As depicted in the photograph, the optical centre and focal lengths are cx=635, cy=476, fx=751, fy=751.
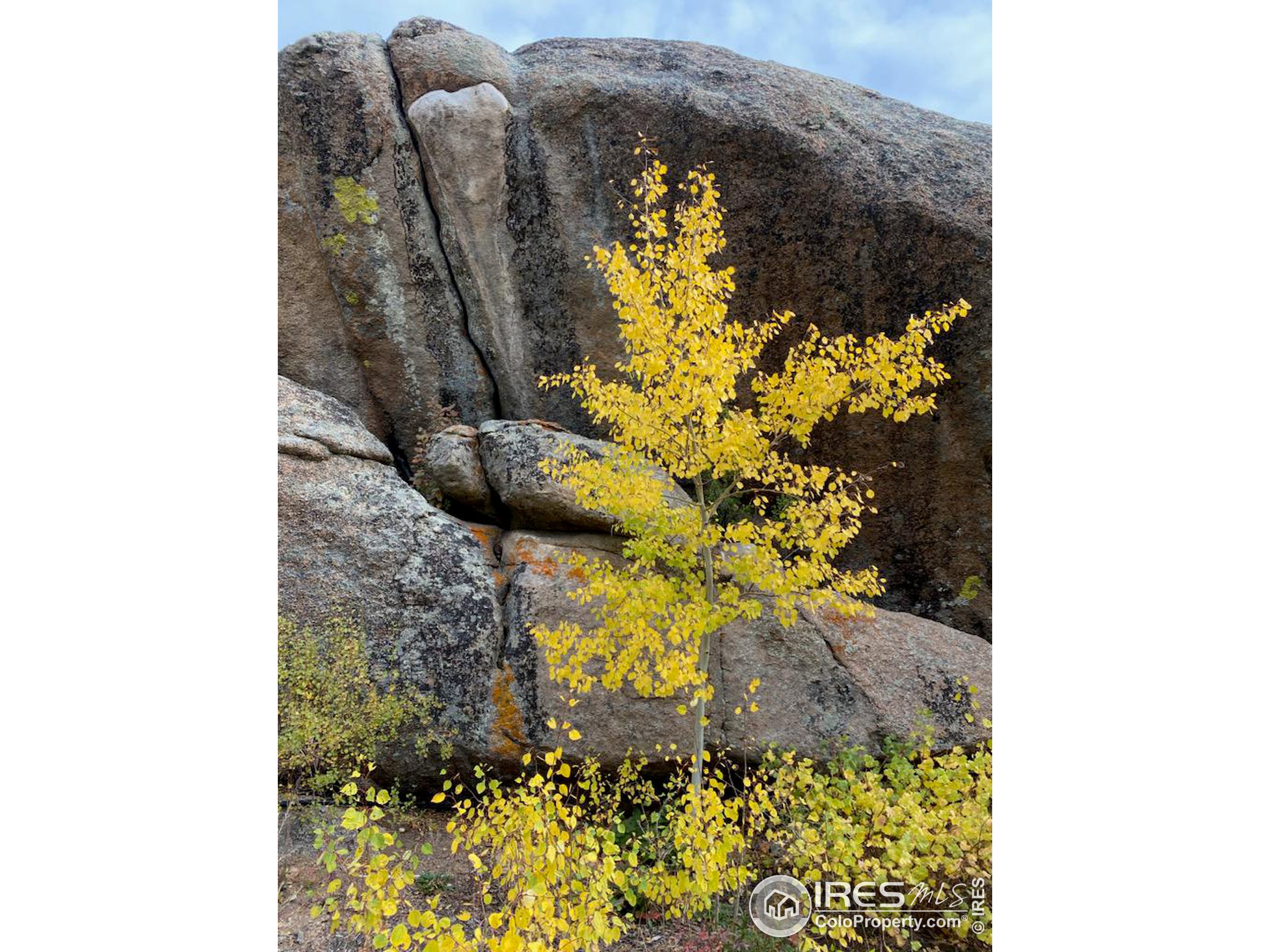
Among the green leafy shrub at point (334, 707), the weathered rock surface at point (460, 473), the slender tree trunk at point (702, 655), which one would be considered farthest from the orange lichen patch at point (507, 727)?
the weathered rock surface at point (460, 473)

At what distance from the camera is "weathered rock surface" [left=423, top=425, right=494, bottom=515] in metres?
5.06

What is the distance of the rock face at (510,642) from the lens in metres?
4.34

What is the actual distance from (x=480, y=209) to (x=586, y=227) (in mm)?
789

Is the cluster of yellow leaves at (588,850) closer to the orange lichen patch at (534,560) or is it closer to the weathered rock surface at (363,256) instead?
the orange lichen patch at (534,560)

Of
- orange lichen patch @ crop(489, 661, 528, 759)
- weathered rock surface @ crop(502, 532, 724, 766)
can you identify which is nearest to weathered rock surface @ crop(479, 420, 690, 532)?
weathered rock surface @ crop(502, 532, 724, 766)

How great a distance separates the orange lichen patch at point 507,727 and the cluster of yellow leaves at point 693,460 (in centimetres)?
33

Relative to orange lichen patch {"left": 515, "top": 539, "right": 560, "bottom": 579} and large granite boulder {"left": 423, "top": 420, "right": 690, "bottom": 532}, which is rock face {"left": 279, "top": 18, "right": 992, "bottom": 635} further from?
orange lichen patch {"left": 515, "top": 539, "right": 560, "bottom": 579}

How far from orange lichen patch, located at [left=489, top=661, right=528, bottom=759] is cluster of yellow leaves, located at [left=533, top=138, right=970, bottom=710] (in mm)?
335

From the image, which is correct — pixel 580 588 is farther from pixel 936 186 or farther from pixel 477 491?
pixel 936 186

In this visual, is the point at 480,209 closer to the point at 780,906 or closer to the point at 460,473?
the point at 460,473

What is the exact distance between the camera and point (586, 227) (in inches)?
211

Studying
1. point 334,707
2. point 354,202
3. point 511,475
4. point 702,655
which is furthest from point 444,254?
point 702,655
